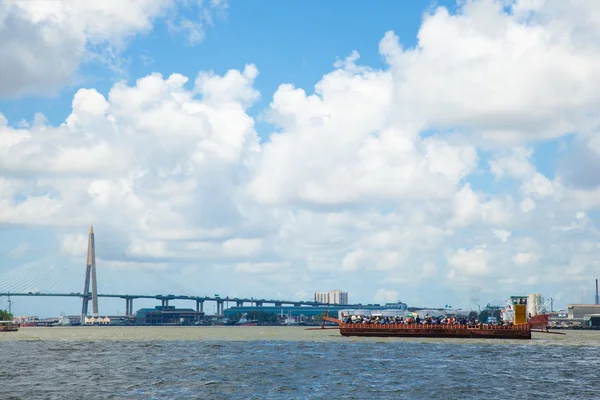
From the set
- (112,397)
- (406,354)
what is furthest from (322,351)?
(112,397)

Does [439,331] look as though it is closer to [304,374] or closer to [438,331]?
[438,331]

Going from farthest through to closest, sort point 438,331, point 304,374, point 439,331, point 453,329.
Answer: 1. point 438,331
2. point 439,331
3. point 453,329
4. point 304,374

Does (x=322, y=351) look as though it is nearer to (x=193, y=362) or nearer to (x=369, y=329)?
(x=193, y=362)

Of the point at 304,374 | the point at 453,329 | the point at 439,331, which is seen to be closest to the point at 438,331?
the point at 439,331

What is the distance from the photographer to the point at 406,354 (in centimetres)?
9594

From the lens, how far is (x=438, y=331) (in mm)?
142750

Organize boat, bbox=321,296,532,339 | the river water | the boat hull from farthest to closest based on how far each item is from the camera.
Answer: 1. boat, bbox=321,296,532,339
2. the boat hull
3. the river water

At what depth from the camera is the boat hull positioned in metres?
139

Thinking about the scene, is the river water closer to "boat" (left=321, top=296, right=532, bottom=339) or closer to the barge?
the barge

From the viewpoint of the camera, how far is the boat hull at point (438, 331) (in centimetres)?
13900

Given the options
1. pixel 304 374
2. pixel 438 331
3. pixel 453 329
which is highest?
pixel 304 374

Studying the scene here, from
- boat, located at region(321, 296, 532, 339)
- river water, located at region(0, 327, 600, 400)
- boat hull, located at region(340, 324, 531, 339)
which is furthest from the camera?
boat, located at region(321, 296, 532, 339)

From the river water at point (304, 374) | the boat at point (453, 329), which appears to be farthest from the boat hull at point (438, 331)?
the river water at point (304, 374)

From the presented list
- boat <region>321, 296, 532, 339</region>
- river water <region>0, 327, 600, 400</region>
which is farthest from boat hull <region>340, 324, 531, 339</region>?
river water <region>0, 327, 600, 400</region>
